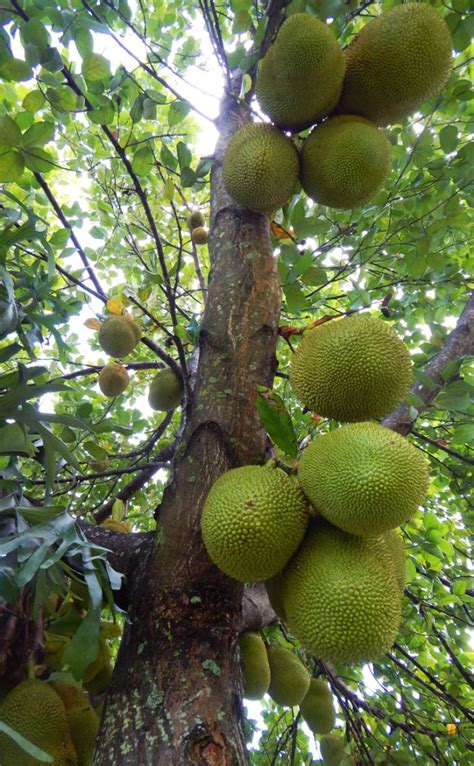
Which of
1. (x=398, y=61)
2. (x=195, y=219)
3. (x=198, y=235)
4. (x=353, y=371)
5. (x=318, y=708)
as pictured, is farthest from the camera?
(x=195, y=219)

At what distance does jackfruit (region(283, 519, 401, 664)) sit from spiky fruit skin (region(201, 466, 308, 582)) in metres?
0.06

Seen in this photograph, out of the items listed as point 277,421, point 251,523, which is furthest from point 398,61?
point 251,523

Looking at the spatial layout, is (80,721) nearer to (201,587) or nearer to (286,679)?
(201,587)

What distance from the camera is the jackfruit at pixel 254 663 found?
1.57 metres

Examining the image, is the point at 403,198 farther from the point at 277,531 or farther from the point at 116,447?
the point at 116,447

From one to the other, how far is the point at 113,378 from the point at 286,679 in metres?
1.47

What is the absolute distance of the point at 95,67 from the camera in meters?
1.49

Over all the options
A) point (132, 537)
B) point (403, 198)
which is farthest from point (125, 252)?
point (132, 537)

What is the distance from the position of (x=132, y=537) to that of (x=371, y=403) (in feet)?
2.09

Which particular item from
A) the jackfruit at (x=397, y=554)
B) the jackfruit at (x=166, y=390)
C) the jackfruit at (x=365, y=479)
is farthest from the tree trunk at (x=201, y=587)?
the jackfruit at (x=166, y=390)

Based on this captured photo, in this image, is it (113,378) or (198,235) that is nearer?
(113,378)

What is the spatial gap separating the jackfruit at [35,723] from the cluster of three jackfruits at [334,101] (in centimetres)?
136

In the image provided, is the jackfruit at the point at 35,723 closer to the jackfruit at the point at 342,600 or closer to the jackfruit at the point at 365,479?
the jackfruit at the point at 342,600

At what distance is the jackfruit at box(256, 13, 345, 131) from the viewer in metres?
1.42
